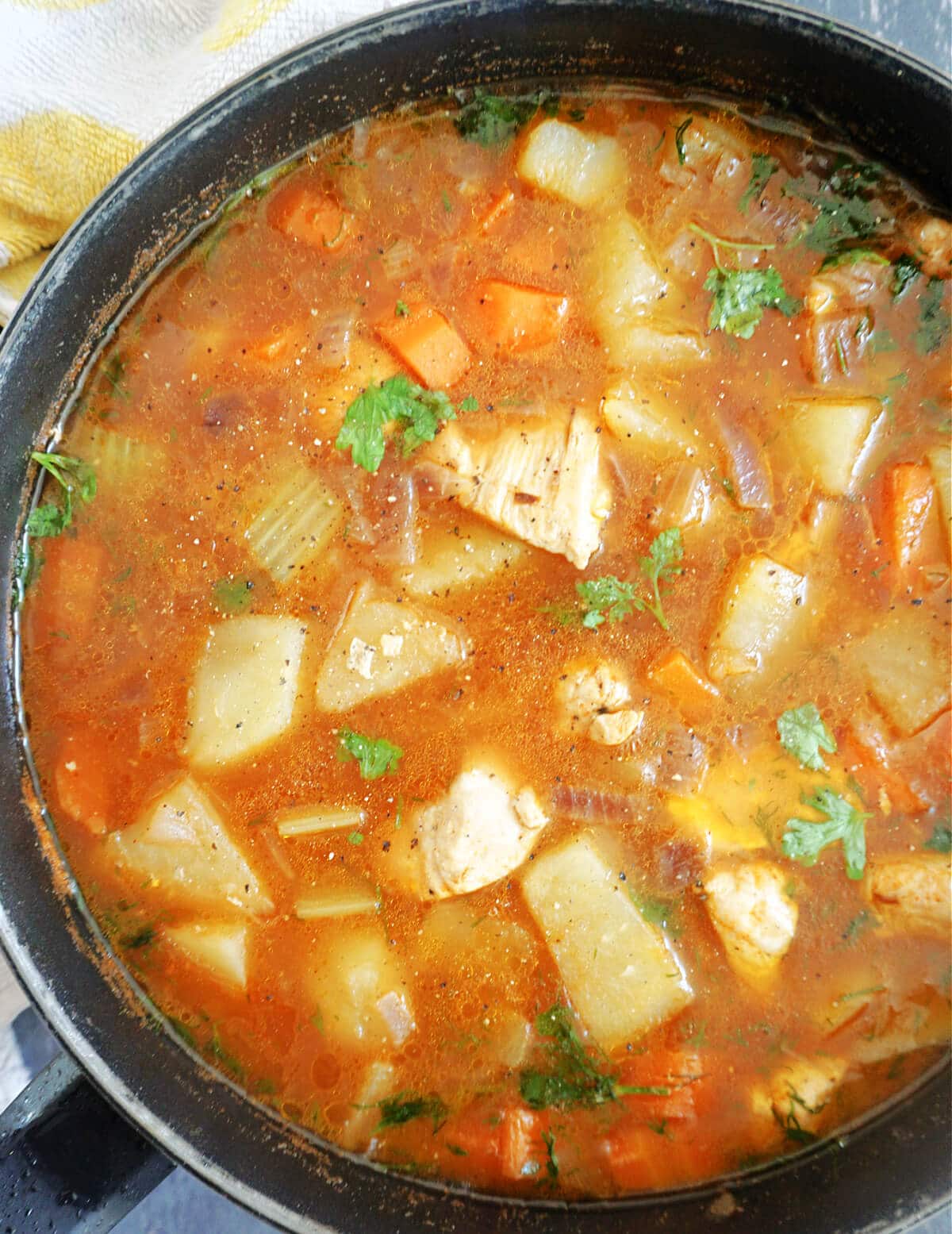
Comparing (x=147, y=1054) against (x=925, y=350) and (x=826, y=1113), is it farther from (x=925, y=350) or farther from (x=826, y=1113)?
(x=925, y=350)

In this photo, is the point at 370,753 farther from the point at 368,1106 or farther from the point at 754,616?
the point at 754,616

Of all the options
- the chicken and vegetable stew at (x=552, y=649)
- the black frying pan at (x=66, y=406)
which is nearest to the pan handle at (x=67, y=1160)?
the black frying pan at (x=66, y=406)

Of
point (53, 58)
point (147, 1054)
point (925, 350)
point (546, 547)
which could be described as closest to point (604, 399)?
point (546, 547)

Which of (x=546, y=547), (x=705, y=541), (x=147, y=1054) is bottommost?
(x=147, y=1054)

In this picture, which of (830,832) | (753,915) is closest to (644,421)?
(830,832)

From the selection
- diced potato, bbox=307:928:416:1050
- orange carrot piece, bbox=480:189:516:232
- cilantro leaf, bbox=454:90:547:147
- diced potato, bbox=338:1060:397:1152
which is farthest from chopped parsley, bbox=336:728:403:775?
cilantro leaf, bbox=454:90:547:147

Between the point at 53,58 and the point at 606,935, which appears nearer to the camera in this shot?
the point at 606,935
